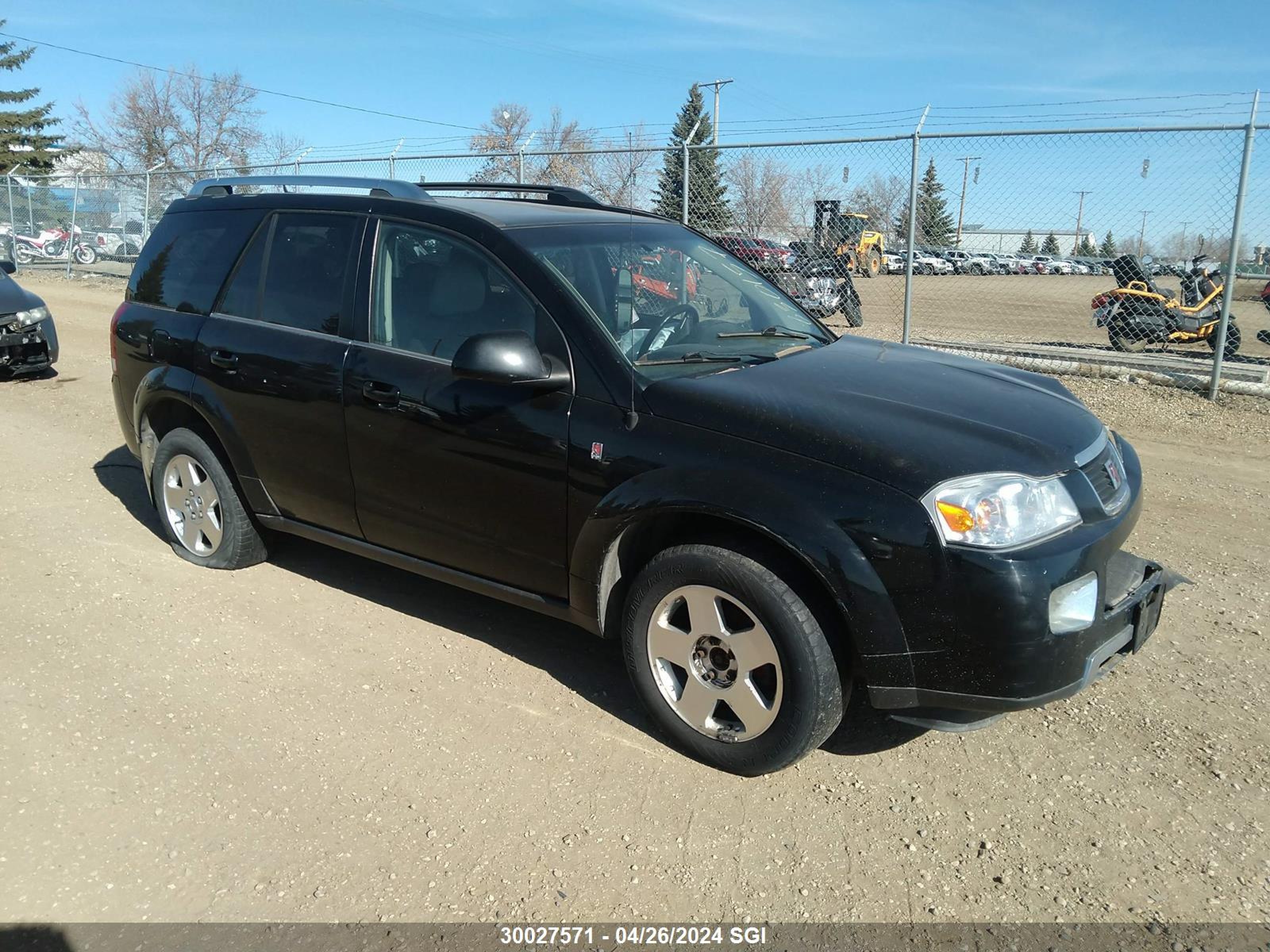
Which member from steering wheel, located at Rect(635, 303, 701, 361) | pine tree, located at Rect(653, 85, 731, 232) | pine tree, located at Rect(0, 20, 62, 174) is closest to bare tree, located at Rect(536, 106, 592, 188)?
pine tree, located at Rect(653, 85, 731, 232)

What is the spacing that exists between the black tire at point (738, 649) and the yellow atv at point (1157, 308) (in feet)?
36.5

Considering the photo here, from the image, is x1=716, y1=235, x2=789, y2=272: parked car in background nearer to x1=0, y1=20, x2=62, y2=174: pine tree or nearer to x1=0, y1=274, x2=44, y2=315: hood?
x1=0, y1=274, x2=44, y2=315: hood

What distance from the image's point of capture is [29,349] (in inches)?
383

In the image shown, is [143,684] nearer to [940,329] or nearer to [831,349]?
[831,349]

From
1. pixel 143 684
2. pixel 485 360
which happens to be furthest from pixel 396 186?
pixel 143 684

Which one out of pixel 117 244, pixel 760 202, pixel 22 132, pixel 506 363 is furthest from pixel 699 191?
pixel 22 132

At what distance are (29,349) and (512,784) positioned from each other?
8902 millimetres

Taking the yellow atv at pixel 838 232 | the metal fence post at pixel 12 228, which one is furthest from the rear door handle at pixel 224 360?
the metal fence post at pixel 12 228

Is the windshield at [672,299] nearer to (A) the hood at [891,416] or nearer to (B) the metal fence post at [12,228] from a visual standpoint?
(A) the hood at [891,416]

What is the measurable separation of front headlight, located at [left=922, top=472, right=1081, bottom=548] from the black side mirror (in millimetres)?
1358

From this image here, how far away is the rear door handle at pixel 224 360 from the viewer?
178 inches

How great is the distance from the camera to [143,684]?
12.6 ft

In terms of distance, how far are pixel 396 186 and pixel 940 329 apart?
12921mm

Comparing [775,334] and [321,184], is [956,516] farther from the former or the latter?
[321,184]
